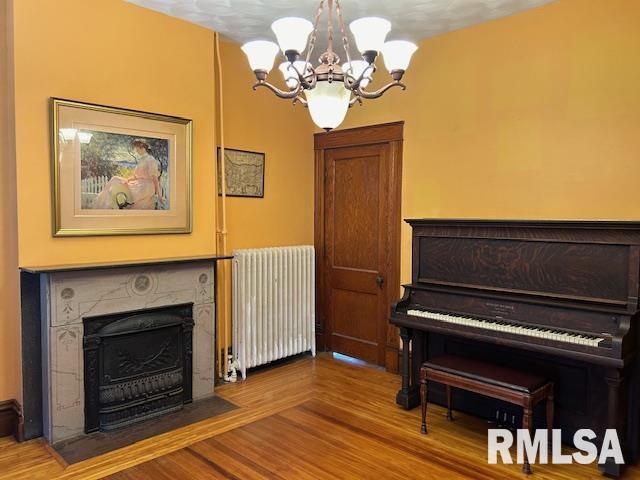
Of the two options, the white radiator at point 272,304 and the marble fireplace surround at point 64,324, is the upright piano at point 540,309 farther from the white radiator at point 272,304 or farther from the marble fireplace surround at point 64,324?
the marble fireplace surround at point 64,324

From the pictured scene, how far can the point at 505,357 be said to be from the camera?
10.5 feet

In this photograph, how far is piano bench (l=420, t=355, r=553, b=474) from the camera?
2652 millimetres

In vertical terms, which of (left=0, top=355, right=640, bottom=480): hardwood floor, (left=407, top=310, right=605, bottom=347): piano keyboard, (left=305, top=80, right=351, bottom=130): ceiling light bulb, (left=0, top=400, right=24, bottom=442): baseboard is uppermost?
(left=305, top=80, right=351, bottom=130): ceiling light bulb

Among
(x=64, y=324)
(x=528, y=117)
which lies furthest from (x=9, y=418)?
(x=528, y=117)

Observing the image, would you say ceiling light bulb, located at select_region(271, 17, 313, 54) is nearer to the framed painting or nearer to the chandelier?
the chandelier

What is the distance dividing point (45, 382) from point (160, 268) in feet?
3.25

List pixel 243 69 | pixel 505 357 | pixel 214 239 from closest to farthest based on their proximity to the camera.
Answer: pixel 505 357 → pixel 214 239 → pixel 243 69

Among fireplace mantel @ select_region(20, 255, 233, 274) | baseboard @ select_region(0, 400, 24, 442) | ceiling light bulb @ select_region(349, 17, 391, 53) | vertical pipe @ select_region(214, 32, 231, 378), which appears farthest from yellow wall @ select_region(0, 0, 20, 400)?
ceiling light bulb @ select_region(349, 17, 391, 53)

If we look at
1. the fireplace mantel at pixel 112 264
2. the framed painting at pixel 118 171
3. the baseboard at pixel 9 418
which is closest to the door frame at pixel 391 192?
the fireplace mantel at pixel 112 264

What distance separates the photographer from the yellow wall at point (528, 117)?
3045mm

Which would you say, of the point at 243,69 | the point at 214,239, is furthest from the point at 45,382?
the point at 243,69

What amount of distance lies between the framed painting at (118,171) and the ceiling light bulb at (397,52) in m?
1.97

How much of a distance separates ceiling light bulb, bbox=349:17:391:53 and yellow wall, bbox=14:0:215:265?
6.56 feet

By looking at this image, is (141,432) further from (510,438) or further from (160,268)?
(510,438)
